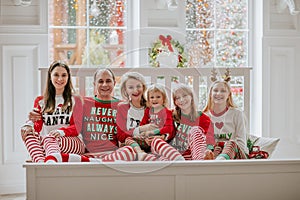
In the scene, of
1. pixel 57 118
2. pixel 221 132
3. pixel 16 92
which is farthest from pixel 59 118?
pixel 16 92

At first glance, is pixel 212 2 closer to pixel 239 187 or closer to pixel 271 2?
pixel 271 2

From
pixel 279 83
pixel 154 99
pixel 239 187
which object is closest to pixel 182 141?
pixel 154 99

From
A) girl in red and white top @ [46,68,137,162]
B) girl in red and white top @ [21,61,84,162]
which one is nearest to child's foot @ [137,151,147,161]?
girl in red and white top @ [46,68,137,162]

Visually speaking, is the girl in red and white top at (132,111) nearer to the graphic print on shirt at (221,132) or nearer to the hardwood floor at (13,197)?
the graphic print on shirt at (221,132)

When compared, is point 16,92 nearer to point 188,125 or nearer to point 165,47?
point 165,47

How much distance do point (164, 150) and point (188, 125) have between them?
0.25 m

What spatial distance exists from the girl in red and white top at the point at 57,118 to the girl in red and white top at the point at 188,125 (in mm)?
499

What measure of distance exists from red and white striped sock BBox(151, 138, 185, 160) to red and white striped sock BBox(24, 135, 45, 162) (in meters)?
0.54

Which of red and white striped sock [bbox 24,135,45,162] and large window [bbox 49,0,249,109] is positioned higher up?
large window [bbox 49,0,249,109]

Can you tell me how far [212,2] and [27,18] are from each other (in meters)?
1.41

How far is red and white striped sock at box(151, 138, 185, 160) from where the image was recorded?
238 cm

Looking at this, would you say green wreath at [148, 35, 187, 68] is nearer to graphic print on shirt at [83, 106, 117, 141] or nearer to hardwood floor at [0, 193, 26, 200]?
graphic print on shirt at [83, 106, 117, 141]

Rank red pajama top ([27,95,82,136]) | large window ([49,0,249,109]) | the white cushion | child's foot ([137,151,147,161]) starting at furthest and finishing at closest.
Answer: large window ([49,0,249,109])
the white cushion
red pajama top ([27,95,82,136])
child's foot ([137,151,147,161])

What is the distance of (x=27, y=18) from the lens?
3.71 metres
